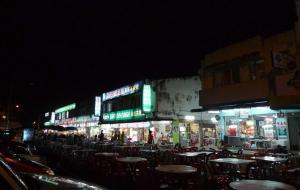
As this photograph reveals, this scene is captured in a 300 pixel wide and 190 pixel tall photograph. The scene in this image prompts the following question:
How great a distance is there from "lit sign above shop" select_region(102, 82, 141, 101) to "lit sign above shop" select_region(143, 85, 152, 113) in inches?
51.2

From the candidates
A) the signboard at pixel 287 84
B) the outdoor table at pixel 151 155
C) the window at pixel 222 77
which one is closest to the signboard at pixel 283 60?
the signboard at pixel 287 84

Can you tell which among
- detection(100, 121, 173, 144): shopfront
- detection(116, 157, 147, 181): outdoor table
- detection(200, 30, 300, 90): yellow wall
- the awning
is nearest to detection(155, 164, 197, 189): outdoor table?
detection(116, 157, 147, 181): outdoor table

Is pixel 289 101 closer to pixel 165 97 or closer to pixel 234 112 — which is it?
pixel 234 112

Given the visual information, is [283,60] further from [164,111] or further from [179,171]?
[164,111]

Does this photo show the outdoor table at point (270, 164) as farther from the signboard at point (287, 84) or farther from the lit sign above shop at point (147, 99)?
the lit sign above shop at point (147, 99)

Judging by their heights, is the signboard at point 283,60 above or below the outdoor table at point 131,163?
above

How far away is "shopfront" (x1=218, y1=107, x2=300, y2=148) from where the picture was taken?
1800 centimetres

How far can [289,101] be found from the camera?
13062 millimetres

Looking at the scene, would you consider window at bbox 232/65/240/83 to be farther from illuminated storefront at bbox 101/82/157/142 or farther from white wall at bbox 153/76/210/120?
illuminated storefront at bbox 101/82/157/142

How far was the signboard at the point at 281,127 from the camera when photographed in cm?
1783

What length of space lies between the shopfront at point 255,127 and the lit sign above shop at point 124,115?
9990 mm

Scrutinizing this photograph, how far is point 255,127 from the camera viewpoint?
20453 millimetres

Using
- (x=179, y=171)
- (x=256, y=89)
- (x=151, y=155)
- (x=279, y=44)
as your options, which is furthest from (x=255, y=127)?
(x=179, y=171)

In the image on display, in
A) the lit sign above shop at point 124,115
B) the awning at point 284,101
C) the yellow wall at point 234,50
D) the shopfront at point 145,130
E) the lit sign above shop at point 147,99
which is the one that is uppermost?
the yellow wall at point 234,50
